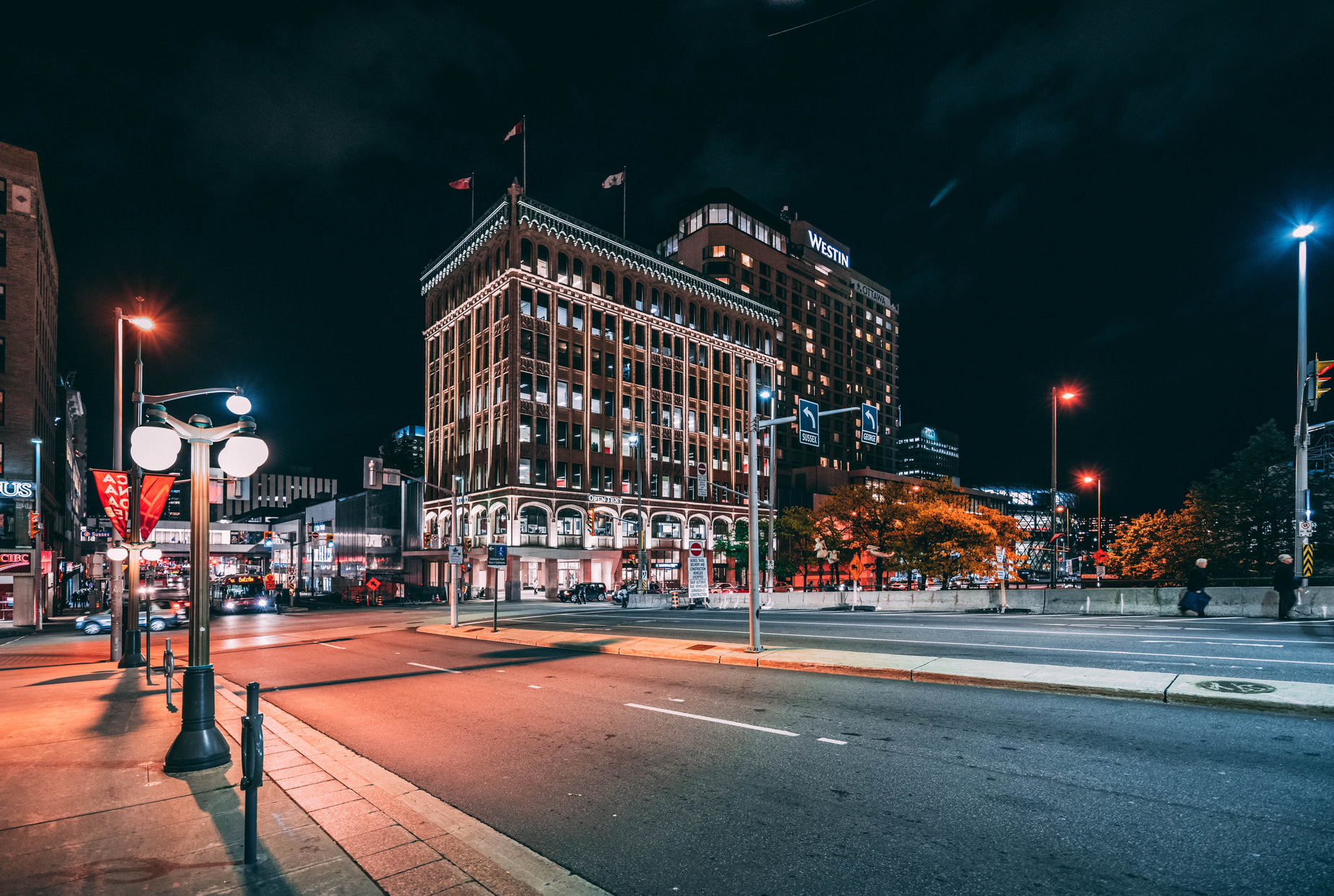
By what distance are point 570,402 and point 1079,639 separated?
52.6m

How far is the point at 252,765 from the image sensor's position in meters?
4.75

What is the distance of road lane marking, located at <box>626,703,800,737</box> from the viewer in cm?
820

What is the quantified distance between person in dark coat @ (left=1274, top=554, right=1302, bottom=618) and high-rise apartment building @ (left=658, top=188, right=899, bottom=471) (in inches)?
2975

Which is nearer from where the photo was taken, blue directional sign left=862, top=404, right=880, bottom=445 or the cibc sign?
blue directional sign left=862, top=404, right=880, bottom=445

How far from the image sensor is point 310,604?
187 ft

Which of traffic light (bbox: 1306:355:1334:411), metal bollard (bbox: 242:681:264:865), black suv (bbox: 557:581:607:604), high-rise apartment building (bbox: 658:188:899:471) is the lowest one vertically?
black suv (bbox: 557:581:607:604)

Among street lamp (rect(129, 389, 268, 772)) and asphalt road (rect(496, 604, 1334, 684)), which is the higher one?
street lamp (rect(129, 389, 268, 772))

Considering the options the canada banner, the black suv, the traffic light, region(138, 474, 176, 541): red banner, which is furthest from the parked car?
the traffic light

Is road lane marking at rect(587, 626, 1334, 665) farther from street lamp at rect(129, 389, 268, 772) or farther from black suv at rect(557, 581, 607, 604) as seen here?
black suv at rect(557, 581, 607, 604)

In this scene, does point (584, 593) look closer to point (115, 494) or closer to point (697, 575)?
point (697, 575)

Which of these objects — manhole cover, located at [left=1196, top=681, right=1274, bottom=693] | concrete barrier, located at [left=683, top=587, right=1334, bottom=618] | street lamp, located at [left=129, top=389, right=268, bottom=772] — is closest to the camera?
street lamp, located at [left=129, top=389, right=268, bottom=772]

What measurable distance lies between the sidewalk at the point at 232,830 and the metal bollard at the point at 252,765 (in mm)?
194

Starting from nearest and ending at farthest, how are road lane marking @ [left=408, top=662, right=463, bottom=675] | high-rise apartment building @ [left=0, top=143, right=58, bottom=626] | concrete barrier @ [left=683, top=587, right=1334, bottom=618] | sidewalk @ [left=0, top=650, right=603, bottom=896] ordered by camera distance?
1. sidewalk @ [left=0, top=650, right=603, bottom=896]
2. road lane marking @ [left=408, top=662, right=463, bottom=675]
3. concrete barrier @ [left=683, top=587, right=1334, bottom=618]
4. high-rise apartment building @ [left=0, top=143, right=58, bottom=626]

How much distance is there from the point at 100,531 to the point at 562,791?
125 metres
